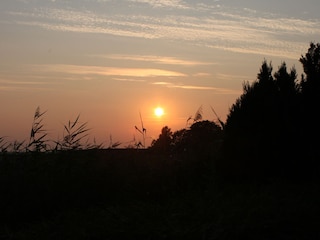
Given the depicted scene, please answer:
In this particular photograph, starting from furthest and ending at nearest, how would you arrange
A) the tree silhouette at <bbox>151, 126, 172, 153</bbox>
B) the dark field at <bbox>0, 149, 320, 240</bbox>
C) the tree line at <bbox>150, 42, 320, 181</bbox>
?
1. the tree silhouette at <bbox>151, 126, 172, 153</bbox>
2. the tree line at <bbox>150, 42, 320, 181</bbox>
3. the dark field at <bbox>0, 149, 320, 240</bbox>

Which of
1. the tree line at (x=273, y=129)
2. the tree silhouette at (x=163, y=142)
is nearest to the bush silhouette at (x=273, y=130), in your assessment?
the tree line at (x=273, y=129)

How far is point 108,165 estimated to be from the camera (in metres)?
12.5

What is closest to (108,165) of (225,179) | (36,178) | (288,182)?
(36,178)

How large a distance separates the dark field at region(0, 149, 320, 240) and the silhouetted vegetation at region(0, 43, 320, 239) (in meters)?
0.02

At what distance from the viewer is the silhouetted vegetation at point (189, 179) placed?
26.8ft

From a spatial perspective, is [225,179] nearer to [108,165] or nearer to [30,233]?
[108,165]

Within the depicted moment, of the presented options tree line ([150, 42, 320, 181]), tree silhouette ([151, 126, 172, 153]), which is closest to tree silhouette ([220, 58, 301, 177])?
tree line ([150, 42, 320, 181])

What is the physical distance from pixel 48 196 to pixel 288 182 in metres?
5.22

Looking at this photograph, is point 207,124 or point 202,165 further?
point 207,124

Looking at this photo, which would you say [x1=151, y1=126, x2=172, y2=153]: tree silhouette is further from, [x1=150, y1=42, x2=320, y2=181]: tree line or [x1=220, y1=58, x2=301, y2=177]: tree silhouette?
[x1=220, y1=58, x2=301, y2=177]: tree silhouette

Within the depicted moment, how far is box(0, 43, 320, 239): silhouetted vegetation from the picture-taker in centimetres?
818

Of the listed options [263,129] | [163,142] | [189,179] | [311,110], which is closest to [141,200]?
[189,179]

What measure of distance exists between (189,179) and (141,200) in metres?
1.87

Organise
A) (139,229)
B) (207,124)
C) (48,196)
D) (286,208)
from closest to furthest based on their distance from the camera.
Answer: (139,229) → (286,208) → (48,196) → (207,124)
